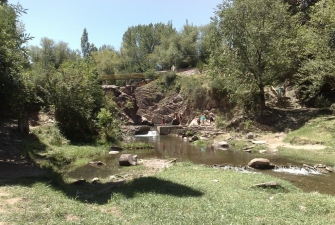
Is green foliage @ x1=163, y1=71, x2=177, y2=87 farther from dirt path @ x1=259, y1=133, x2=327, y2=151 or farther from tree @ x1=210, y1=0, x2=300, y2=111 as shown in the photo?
dirt path @ x1=259, y1=133, x2=327, y2=151

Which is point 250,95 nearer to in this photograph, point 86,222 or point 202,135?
point 202,135

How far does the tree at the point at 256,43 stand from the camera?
2900 centimetres

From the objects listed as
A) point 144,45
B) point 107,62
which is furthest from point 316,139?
point 144,45

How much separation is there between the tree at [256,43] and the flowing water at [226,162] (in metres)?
8.76

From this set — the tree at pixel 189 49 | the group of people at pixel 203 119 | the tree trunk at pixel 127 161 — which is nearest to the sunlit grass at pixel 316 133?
the group of people at pixel 203 119

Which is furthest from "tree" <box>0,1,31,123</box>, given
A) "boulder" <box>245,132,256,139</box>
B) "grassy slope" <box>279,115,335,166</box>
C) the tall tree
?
the tall tree

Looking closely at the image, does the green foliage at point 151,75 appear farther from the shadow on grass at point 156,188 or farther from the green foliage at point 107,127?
the shadow on grass at point 156,188

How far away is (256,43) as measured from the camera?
29.1 meters

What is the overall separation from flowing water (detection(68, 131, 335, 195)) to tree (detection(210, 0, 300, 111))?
8.76 m

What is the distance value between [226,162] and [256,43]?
1439 cm

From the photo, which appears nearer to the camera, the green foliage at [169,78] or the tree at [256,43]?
the tree at [256,43]

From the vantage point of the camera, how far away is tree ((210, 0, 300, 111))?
29000 millimetres

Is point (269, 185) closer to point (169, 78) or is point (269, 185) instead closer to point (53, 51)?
point (169, 78)

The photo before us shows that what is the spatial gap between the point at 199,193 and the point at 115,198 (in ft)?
8.95
